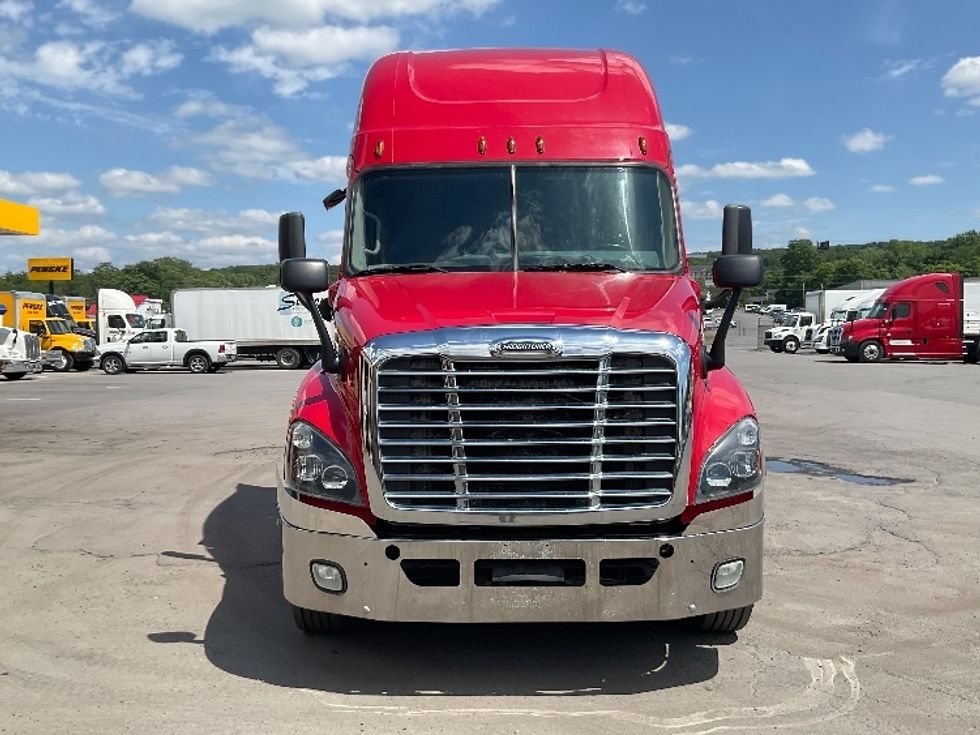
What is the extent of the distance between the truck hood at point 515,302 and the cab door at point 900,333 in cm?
3437

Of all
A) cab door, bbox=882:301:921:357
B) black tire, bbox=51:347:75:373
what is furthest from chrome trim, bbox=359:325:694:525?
black tire, bbox=51:347:75:373

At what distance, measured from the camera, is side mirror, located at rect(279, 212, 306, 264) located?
5.56m

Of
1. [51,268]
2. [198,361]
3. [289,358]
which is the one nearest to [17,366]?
[198,361]

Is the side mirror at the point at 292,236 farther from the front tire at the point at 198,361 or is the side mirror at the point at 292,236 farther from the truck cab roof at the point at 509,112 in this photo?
the front tire at the point at 198,361

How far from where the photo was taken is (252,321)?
127 ft

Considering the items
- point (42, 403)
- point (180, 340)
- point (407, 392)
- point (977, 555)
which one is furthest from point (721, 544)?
point (180, 340)

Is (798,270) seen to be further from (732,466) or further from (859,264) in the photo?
(732,466)

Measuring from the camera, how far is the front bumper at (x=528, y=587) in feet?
13.9

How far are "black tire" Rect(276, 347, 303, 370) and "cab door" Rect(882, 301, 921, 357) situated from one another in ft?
75.4

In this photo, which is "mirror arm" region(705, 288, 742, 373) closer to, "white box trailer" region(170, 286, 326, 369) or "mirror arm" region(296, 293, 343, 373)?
"mirror arm" region(296, 293, 343, 373)

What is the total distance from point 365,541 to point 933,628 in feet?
10.8

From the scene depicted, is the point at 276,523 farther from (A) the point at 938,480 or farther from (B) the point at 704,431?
(A) the point at 938,480

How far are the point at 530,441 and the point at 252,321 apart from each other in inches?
1417

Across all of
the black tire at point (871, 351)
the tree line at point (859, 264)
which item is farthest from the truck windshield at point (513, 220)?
the tree line at point (859, 264)
